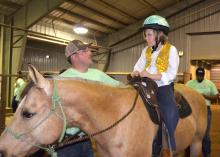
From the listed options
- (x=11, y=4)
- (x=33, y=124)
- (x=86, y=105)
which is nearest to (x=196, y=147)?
(x=86, y=105)

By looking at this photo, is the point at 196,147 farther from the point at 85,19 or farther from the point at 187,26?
the point at 187,26

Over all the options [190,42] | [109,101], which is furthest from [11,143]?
[190,42]

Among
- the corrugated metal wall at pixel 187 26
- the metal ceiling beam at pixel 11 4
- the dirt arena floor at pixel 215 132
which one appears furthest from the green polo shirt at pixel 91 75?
the corrugated metal wall at pixel 187 26

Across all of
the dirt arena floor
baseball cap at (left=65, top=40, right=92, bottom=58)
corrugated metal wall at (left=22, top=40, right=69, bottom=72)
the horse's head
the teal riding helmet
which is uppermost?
corrugated metal wall at (left=22, top=40, right=69, bottom=72)

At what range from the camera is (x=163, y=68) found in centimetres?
319

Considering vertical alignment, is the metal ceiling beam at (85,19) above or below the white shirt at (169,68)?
above

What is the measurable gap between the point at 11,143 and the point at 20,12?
9010 millimetres

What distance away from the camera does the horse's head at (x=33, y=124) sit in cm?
232

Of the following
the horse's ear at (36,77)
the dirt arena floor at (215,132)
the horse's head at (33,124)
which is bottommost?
the dirt arena floor at (215,132)

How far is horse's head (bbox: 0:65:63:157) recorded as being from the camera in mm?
2318

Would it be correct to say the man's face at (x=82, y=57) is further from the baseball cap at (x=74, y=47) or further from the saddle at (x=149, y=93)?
the saddle at (x=149, y=93)

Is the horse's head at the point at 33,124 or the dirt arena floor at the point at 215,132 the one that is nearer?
the horse's head at the point at 33,124

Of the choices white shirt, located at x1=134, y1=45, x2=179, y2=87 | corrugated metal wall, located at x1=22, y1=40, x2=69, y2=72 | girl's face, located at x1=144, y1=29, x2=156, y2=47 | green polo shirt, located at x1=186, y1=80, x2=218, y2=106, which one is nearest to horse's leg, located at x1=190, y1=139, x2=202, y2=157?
white shirt, located at x1=134, y1=45, x2=179, y2=87

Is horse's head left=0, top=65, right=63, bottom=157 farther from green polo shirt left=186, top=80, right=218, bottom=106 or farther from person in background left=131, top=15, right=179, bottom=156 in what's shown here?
green polo shirt left=186, top=80, right=218, bottom=106
